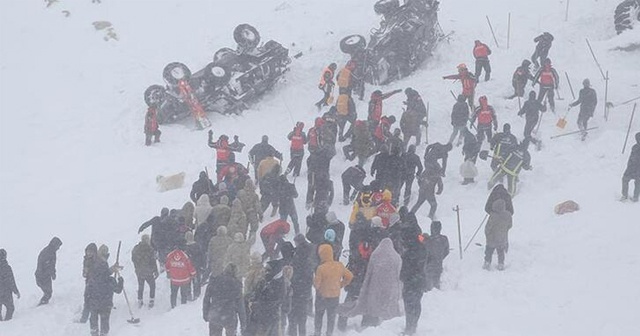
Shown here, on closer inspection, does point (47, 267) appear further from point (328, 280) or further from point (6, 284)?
point (328, 280)

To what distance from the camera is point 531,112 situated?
1828 cm

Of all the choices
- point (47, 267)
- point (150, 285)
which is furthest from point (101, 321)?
point (47, 267)

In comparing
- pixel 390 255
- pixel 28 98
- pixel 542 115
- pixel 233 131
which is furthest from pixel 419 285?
pixel 28 98

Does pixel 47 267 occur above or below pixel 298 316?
above

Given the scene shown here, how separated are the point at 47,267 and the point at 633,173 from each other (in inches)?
439

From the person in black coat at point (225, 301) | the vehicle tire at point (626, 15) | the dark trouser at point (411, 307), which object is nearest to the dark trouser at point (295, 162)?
the dark trouser at point (411, 307)

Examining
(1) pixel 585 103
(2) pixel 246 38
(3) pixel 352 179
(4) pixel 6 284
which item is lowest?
(4) pixel 6 284

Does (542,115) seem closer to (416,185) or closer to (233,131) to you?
(416,185)

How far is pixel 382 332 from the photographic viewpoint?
1098 centimetres

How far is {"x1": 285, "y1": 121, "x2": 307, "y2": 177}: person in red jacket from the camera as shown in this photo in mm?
17547

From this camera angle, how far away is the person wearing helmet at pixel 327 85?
21328 mm

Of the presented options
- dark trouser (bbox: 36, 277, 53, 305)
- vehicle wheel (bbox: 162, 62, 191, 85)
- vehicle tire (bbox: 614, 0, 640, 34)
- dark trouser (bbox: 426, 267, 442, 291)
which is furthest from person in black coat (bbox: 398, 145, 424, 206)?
vehicle tire (bbox: 614, 0, 640, 34)

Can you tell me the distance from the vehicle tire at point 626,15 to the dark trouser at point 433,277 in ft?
46.7

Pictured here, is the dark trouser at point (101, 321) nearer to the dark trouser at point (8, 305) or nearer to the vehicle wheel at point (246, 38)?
the dark trouser at point (8, 305)
